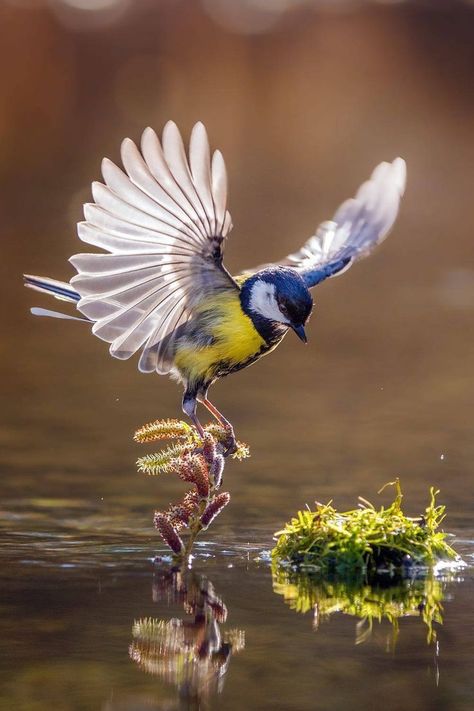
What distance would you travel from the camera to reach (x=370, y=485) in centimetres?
744

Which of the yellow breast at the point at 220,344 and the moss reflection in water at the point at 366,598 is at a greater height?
the yellow breast at the point at 220,344

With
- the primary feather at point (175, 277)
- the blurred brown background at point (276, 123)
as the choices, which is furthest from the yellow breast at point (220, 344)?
the blurred brown background at point (276, 123)

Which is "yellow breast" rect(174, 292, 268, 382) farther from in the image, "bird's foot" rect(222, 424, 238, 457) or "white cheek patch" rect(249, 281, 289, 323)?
"bird's foot" rect(222, 424, 238, 457)

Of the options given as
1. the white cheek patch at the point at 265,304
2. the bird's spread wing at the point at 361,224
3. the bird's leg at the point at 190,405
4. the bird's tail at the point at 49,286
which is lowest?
the bird's leg at the point at 190,405

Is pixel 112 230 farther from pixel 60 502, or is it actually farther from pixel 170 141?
pixel 60 502

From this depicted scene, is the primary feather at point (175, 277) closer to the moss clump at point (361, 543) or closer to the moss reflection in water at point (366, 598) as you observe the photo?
the moss clump at point (361, 543)

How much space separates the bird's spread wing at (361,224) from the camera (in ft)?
23.7

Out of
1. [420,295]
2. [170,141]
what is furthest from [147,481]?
[420,295]

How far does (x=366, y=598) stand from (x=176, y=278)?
5.04ft

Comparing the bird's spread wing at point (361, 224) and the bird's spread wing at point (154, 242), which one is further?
the bird's spread wing at point (361, 224)

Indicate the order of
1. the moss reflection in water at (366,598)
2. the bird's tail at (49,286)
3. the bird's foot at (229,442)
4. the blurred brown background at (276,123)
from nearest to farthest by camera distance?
the moss reflection in water at (366,598) < the bird's foot at (229,442) < the bird's tail at (49,286) < the blurred brown background at (276,123)

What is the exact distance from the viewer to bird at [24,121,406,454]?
18.2 ft

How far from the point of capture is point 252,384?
1031 centimetres

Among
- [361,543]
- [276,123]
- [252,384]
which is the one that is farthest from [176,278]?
[276,123]
